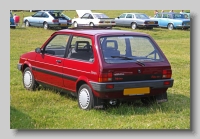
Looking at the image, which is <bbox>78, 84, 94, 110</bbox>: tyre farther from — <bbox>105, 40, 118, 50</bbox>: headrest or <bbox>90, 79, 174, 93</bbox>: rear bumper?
<bbox>105, 40, 118, 50</bbox>: headrest

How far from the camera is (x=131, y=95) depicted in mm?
7297

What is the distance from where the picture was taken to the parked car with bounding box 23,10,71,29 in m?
25.1

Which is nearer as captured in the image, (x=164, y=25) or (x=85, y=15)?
(x=85, y=15)

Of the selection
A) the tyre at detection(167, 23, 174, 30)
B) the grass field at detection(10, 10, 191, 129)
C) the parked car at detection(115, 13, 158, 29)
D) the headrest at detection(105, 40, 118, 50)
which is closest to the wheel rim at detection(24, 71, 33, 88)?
the grass field at detection(10, 10, 191, 129)

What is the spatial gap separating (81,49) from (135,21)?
2027 cm

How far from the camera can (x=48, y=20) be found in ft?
82.2

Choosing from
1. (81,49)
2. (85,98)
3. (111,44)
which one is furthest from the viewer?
(81,49)

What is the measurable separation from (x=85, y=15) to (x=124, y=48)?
19.9 metres

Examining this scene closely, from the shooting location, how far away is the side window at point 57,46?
8273mm

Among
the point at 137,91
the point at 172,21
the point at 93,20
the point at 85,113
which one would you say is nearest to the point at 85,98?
the point at 85,113

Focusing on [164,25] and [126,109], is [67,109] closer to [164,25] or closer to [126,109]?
[126,109]

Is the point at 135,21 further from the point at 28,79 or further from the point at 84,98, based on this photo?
the point at 84,98

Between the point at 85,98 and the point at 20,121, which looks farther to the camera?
the point at 85,98

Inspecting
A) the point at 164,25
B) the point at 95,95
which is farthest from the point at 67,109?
the point at 164,25
